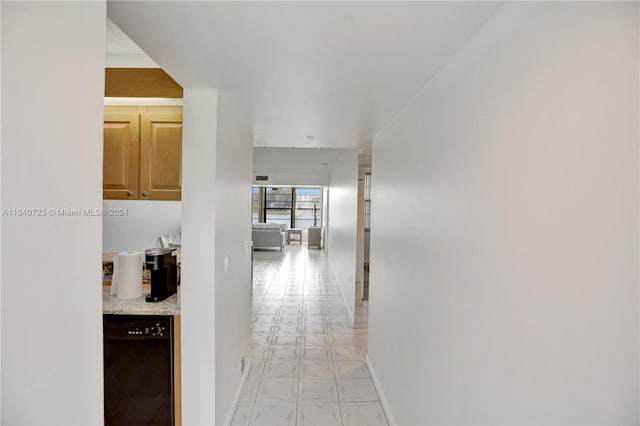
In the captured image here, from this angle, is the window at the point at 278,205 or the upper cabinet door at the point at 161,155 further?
the window at the point at 278,205

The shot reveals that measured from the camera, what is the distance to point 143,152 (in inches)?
78.8

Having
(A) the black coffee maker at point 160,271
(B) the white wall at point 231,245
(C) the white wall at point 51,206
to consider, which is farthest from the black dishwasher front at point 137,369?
(C) the white wall at point 51,206

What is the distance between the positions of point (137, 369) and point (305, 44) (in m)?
1.91

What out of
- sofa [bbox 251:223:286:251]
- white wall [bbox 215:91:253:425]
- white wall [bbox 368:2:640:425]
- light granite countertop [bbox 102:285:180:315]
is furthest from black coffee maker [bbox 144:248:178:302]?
sofa [bbox 251:223:286:251]

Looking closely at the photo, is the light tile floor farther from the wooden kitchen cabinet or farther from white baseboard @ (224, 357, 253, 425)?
the wooden kitchen cabinet

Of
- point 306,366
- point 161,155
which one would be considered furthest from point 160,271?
point 306,366

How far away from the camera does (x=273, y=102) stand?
202 centimetres

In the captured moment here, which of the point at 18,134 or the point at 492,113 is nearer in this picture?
the point at 18,134

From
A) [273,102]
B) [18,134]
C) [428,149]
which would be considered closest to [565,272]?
[428,149]

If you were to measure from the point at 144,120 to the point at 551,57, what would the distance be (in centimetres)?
211

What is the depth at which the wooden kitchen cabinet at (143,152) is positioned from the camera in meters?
2.00

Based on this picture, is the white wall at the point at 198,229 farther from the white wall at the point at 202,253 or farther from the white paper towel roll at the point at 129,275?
the white paper towel roll at the point at 129,275

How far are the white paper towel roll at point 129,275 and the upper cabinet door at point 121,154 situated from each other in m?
0.43

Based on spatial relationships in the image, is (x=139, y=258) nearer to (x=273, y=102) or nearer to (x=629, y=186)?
(x=273, y=102)
